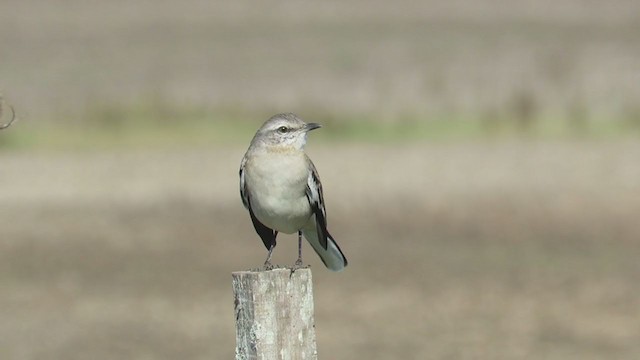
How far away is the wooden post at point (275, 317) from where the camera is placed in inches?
228

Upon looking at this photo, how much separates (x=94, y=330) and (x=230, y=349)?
1582mm

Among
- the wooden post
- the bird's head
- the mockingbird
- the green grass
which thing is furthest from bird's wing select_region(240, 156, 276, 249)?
the green grass

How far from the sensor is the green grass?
25484 mm

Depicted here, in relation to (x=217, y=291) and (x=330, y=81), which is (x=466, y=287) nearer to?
(x=217, y=291)

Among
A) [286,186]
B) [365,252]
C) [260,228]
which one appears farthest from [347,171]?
[286,186]

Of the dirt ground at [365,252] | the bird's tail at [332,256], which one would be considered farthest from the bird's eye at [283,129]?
the dirt ground at [365,252]

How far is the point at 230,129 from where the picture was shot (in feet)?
88.4

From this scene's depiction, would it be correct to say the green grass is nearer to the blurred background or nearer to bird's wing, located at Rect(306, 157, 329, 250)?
the blurred background

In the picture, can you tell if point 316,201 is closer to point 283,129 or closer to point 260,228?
point 283,129

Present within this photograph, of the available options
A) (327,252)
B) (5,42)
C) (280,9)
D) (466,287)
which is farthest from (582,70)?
(327,252)

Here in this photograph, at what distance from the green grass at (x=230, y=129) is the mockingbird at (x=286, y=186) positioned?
17.7 m

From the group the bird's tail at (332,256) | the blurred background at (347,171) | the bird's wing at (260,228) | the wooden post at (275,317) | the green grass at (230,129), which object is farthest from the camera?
the green grass at (230,129)

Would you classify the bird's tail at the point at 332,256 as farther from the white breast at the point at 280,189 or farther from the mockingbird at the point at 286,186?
the white breast at the point at 280,189

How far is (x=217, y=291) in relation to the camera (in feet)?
50.0
